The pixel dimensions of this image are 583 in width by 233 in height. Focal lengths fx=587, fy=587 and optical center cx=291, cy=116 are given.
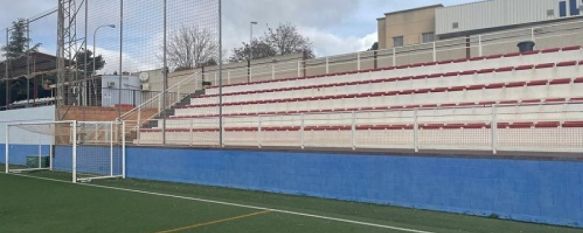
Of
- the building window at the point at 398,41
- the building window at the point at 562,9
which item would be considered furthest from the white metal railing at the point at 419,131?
the building window at the point at 398,41

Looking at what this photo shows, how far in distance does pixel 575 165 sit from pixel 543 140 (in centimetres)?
130

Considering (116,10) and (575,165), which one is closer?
(575,165)

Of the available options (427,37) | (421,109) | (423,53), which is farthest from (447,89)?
(427,37)

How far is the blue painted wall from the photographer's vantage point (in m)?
8.87

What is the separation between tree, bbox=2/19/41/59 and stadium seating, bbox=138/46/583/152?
14.7 m

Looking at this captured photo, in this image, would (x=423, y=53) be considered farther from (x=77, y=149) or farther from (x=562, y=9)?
(x=562, y=9)

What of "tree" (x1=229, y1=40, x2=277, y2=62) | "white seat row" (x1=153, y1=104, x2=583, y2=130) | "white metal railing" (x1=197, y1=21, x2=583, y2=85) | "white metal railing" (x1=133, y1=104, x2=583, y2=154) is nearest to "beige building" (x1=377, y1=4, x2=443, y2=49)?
"tree" (x1=229, y1=40, x2=277, y2=62)

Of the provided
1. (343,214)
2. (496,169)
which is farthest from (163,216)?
(496,169)

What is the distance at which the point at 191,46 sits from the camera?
2077 cm

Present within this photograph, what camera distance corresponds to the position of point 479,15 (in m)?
40.4

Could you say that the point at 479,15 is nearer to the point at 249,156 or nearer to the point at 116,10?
the point at 116,10

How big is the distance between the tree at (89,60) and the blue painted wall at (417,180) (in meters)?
10.6

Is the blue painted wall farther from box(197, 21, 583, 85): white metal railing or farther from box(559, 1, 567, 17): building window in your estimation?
box(559, 1, 567, 17): building window

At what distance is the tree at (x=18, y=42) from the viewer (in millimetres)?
31281
